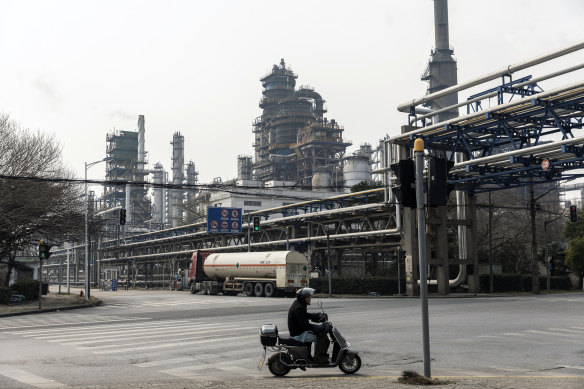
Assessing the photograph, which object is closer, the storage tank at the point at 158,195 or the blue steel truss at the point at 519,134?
the blue steel truss at the point at 519,134

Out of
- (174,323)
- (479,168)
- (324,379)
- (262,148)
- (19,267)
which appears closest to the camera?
(324,379)

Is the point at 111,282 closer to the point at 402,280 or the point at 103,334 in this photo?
the point at 402,280

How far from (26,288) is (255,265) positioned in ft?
56.2

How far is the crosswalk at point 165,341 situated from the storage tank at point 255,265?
2170cm

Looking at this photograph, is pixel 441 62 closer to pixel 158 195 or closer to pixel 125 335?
pixel 158 195

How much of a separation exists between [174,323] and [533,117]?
23.8 meters

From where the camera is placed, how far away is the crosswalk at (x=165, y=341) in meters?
12.5

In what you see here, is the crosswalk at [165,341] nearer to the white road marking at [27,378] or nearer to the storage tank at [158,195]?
the white road marking at [27,378]

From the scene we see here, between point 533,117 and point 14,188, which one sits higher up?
point 533,117

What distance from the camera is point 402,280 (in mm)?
51844

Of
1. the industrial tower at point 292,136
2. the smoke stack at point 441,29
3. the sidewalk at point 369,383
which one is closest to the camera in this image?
the sidewalk at point 369,383

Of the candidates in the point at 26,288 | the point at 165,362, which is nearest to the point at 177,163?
the point at 26,288

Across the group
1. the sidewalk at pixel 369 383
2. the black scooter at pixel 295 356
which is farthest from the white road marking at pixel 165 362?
the black scooter at pixel 295 356

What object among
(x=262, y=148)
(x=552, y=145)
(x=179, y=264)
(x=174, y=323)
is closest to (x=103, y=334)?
(x=174, y=323)
